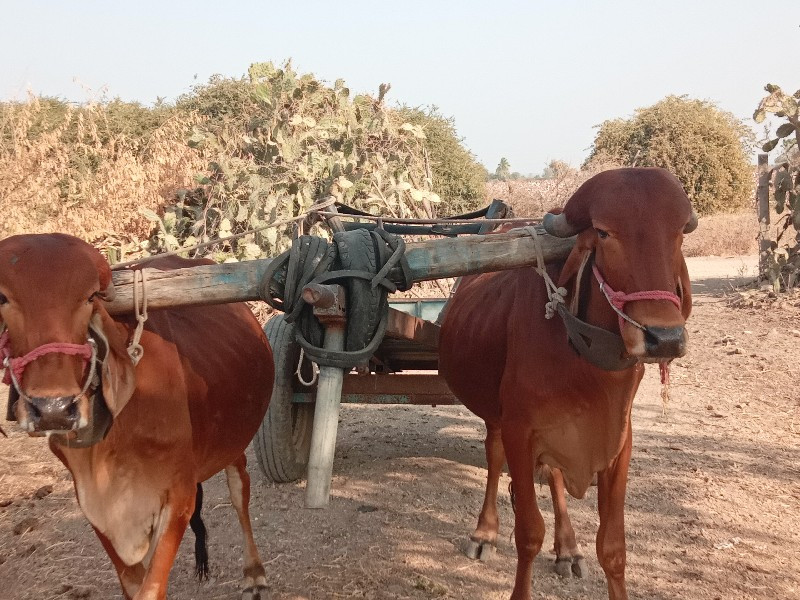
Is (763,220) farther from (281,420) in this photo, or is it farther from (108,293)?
(108,293)

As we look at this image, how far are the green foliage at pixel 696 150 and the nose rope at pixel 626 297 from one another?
2557 centimetres

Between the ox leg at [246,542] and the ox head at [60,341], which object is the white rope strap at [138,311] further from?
the ox leg at [246,542]

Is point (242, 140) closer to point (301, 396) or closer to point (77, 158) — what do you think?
point (77, 158)

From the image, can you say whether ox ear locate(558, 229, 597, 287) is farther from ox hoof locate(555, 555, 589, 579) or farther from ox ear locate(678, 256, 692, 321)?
ox hoof locate(555, 555, 589, 579)

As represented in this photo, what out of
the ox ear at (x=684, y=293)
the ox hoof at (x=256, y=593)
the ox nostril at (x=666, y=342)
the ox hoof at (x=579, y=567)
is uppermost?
the ox ear at (x=684, y=293)

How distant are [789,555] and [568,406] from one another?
5.88 feet

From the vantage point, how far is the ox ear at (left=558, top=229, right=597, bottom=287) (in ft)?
9.28

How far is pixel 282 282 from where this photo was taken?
313 centimetres

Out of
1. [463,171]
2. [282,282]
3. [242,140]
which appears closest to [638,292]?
[282,282]

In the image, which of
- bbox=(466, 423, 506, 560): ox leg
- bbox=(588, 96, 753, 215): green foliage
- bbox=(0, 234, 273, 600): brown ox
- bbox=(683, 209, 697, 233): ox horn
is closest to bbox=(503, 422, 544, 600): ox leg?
bbox=(466, 423, 506, 560): ox leg

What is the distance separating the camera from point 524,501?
3.25m

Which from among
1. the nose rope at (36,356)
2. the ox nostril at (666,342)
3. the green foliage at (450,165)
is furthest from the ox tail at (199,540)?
the green foliage at (450,165)

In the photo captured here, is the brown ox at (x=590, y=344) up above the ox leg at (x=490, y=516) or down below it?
above

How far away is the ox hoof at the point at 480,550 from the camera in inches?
166
